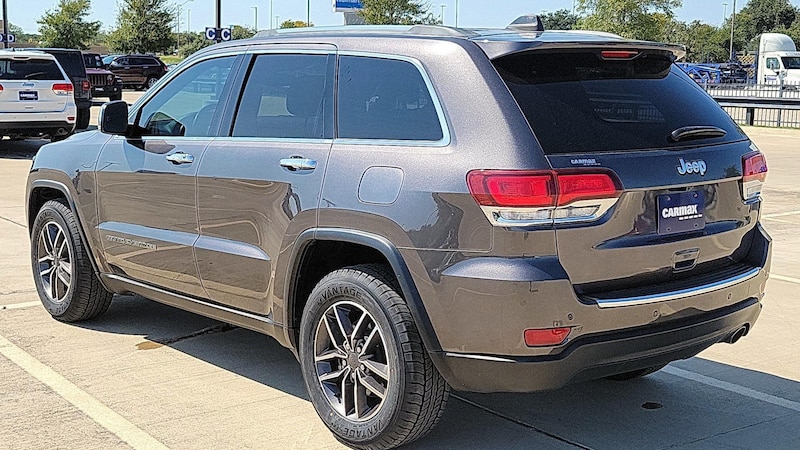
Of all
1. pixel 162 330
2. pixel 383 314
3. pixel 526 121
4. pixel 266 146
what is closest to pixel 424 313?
pixel 383 314

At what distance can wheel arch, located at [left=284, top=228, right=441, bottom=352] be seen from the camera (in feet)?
13.0

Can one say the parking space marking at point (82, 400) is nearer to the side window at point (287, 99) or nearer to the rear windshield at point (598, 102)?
the side window at point (287, 99)

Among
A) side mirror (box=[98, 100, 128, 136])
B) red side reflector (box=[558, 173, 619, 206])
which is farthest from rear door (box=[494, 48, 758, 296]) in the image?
side mirror (box=[98, 100, 128, 136])

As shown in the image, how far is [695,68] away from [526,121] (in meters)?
46.7

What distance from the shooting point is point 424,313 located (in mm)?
3930

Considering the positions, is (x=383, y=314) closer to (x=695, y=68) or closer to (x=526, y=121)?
(x=526, y=121)

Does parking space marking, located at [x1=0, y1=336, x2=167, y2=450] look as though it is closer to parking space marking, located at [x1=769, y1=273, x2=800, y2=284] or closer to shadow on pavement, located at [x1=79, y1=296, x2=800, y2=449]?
shadow on pavement, located at [x1=79, y1=296, x2=800, y2=449]

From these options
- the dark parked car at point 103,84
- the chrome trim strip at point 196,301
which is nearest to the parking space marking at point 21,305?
the chrome trim strip at point 196,301

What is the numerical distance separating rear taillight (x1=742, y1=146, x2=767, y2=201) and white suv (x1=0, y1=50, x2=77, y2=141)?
15082 millimetres

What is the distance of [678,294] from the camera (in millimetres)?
4051

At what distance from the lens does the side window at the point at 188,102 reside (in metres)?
5.22

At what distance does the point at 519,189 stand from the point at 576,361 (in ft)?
2.29

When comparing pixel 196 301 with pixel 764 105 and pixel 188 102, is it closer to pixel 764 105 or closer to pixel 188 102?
pixel 188 102

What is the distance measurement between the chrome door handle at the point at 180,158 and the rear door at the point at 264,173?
13 cm
